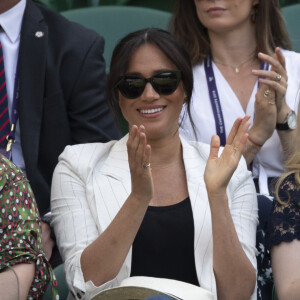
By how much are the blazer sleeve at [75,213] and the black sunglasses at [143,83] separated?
0.26 metres

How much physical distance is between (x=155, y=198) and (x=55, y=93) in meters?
0.74

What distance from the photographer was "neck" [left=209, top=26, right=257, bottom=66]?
375cm

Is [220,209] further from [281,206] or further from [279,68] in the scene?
[279,68]

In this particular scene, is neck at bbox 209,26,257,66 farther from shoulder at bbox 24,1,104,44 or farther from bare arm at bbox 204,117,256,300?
bare arm at bbox 204,117,256,300

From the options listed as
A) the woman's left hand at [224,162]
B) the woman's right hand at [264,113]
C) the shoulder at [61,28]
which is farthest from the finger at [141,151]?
the shoulder at [61,28]

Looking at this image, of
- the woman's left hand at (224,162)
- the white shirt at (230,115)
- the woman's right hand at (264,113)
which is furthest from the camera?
the white shirt at (230,115)

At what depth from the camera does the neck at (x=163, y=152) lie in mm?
2996

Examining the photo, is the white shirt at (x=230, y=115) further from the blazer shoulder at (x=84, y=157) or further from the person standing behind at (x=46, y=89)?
the blazer shoulder at (x=84, y=157)

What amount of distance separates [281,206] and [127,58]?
0.73 m

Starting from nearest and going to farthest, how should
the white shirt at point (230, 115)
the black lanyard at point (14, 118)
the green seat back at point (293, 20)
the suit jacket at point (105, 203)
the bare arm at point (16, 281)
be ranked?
the bare arm at point (16, 281), the suit jacket at point (105, 203), the black lanyard at point (14, 118), the white shirt at point (230, 115), the green seat back at point (293, 20)

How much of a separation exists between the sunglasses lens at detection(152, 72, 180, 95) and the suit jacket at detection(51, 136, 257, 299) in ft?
0.80

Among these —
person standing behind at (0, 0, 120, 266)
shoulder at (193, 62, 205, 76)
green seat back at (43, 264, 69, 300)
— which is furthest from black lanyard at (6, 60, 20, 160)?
shoulder at (193, 62, 205, 76)

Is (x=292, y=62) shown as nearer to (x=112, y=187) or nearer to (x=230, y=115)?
(x=230, y=115)

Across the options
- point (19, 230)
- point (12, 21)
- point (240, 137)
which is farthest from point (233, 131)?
point (12, 21)
